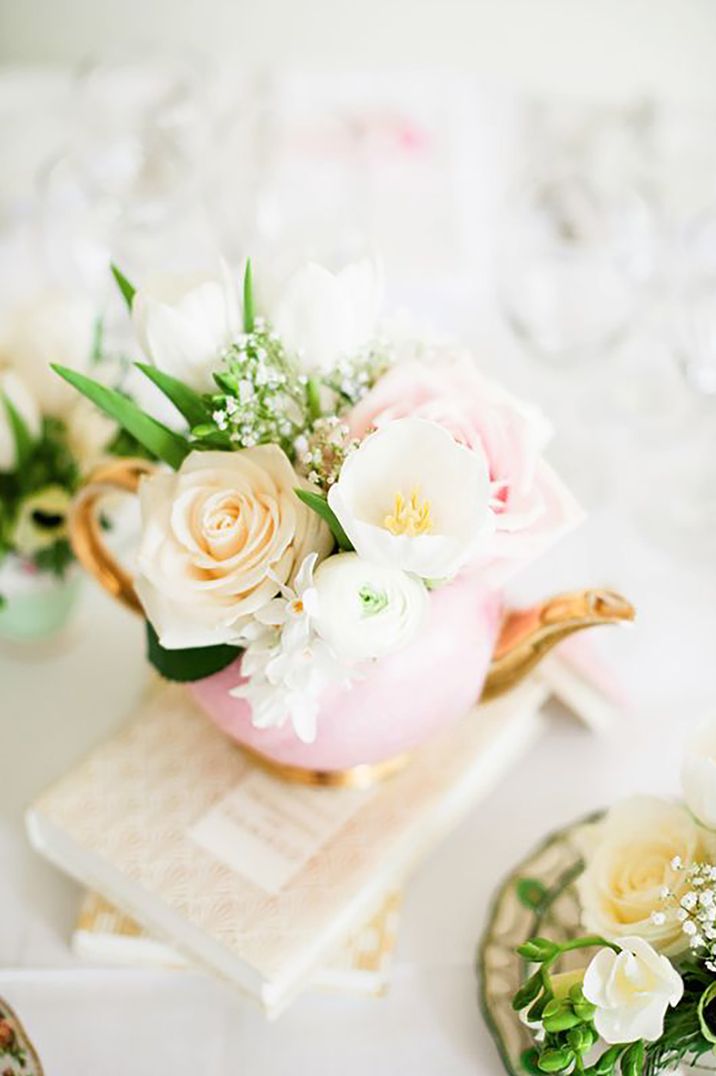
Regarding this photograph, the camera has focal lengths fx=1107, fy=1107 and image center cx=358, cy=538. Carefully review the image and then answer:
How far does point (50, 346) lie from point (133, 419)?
0.24 m

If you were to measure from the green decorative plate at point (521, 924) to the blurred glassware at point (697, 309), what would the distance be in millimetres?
393

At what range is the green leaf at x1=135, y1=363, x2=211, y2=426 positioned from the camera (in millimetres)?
554

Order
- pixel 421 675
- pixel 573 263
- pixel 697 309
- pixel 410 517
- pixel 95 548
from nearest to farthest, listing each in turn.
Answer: pixel 410 517 < pixel 421 675 < pixel 95 548 < pixel 697 309 < pixel 573 263

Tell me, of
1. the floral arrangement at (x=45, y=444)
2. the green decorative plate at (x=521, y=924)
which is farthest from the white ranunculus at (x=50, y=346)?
the green decorative plate at (x=521, y=924)

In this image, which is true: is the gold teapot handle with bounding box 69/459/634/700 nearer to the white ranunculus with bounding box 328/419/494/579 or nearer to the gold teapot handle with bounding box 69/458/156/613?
the gold teapot handle with bounding box 69/458/156/613

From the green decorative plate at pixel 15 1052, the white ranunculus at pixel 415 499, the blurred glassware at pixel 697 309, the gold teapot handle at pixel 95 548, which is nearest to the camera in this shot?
the white ranunculus at pixel 415 499

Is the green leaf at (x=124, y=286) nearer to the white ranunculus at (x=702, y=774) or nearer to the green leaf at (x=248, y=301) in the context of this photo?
the green leaf at (x=248, y=301)

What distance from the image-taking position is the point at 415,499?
1.61ft

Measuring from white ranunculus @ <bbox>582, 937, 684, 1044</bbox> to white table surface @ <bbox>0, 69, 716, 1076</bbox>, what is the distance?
0.15 m

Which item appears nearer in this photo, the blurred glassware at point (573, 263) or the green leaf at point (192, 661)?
the green leaf at point (192, 661)

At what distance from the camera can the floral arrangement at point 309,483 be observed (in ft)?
1.60

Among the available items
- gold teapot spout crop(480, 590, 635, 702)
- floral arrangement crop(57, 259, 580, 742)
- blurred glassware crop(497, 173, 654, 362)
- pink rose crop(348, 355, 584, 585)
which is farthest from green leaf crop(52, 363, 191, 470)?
blurred glassware crop(497, 173, 654, 362)

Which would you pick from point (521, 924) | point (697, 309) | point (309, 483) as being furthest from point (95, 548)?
point (697, 309)

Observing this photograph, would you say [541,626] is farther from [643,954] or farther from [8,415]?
[8,415]
